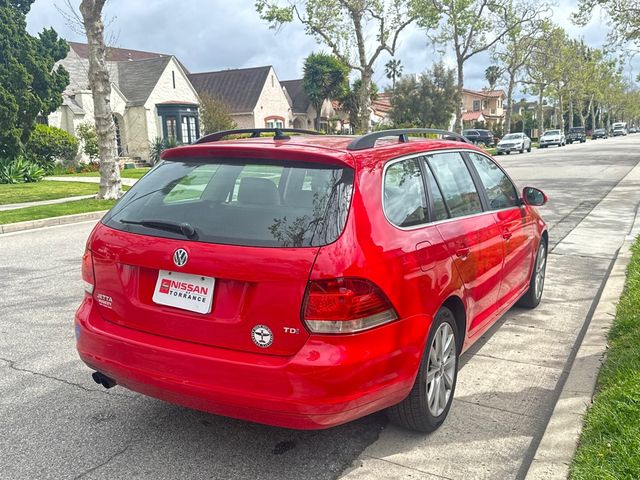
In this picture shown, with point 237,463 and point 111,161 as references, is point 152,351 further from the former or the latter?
point 111,161

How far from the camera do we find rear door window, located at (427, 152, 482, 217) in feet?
12.6

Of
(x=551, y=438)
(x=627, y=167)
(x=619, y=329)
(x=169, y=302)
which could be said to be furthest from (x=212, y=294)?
(x=627, y=167)

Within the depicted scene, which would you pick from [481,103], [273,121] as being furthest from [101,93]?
[481,103]

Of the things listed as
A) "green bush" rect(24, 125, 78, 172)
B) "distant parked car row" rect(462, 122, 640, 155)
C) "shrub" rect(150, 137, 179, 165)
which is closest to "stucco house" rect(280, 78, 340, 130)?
"distant parked car row" rect(462, 122, 640, 155)

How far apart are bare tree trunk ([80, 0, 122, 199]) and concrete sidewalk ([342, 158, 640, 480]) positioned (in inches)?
497

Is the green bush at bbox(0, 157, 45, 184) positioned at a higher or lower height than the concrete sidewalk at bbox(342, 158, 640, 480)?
higher

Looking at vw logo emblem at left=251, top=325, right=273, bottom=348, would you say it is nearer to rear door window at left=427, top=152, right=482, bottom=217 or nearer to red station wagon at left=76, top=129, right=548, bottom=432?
red station wagon at left=76, top=129, right=548, bottom=432

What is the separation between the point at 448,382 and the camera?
11.8 ft

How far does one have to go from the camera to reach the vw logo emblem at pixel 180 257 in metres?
2.90

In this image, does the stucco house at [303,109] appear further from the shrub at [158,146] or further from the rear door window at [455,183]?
the rear door window at [455,183]

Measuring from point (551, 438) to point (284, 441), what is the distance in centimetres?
149

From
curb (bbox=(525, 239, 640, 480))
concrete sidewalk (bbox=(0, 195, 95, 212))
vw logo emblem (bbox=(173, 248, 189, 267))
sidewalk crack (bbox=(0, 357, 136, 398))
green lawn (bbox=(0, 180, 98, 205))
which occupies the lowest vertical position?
curb (bbox=(525, 239, 640, 480))

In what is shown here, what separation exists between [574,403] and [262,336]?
212cm

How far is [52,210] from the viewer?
Answer: 45.5 feet
